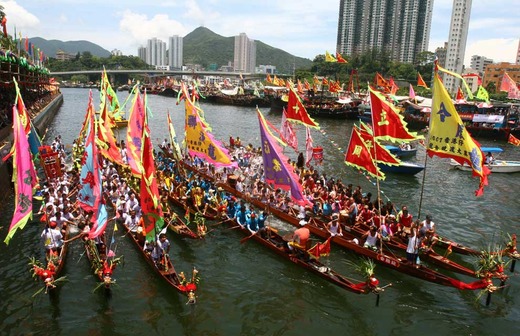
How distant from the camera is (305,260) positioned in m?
16.5

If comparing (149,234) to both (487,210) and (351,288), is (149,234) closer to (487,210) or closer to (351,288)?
(351,288)

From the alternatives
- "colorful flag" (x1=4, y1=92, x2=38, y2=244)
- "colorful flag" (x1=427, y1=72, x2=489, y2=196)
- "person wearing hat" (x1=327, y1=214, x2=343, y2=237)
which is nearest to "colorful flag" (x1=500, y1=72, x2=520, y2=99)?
"colorful flag" (x1=427, y1=72, x2=489, y2=196)

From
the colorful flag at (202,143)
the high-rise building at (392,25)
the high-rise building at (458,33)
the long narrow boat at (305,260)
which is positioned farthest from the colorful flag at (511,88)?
the high-rise building at (392,25)

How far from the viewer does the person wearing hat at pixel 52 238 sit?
15141 millimetres

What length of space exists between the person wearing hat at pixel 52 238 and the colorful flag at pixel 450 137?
1546 centimetres

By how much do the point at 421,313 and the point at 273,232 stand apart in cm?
724

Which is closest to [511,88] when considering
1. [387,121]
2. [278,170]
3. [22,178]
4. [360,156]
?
[360,156]

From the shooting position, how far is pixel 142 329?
13227 mm

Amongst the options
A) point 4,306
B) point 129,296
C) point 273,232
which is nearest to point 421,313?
point 273,232

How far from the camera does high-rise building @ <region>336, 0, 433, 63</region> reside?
180 meters

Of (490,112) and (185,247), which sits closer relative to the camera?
(185,247)

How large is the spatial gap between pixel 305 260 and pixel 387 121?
284 inches

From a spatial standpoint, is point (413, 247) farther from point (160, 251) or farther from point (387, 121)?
point (160, 251)

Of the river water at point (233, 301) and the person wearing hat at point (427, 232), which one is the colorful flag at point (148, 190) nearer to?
the river water at point (233, 301)
